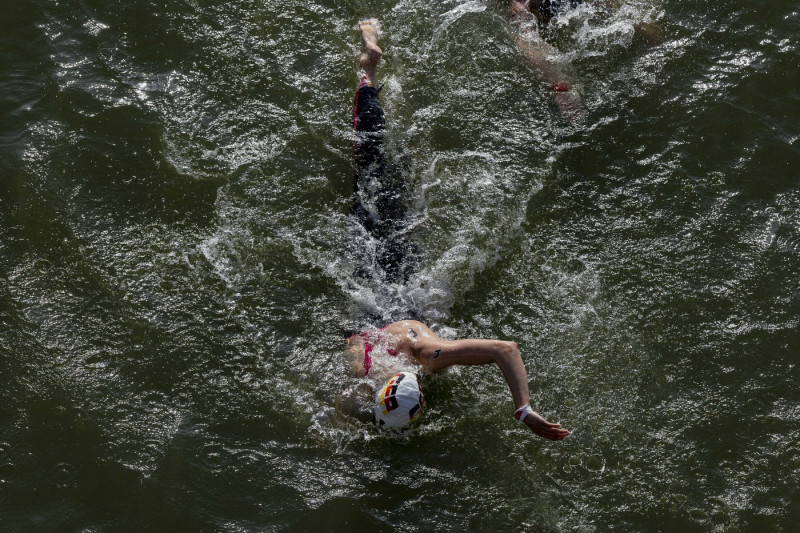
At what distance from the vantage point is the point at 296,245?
6930 mm

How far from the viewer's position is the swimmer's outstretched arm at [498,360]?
5.26 m

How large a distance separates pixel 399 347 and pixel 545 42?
4.27 m

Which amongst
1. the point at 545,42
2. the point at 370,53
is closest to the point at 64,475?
the point at 370,53

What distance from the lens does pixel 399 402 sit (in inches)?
223

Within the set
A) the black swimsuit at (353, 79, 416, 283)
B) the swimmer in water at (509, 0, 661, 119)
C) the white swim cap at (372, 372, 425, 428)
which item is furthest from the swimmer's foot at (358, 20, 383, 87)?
the white swim cap at (372, 372, 425, 428)

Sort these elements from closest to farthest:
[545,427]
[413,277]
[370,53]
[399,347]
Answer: [545,427] → [399,347] → [413,277] → [370,53]

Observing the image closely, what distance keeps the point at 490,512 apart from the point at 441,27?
535cm

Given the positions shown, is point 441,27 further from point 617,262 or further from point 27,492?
point 27,492

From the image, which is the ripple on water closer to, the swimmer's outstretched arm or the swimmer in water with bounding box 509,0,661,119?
the swimmer's outstretched arm

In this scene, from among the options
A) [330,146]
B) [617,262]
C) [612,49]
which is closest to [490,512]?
[617,262]

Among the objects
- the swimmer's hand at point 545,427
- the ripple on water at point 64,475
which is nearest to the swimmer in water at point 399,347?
the swimmer's hand at point 545,427

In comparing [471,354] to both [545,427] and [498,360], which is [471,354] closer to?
[498,360]

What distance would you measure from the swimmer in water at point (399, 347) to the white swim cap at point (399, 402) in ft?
0.89

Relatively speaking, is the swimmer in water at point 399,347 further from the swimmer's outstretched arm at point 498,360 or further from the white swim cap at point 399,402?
the white swim cap at point 399,402
